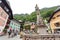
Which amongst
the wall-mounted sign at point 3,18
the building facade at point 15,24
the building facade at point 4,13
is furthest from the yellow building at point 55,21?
the wall-mounted sign at point 3,18

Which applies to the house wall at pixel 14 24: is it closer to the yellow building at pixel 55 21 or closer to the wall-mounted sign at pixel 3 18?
the wall-mounted sign at pixel 3 18

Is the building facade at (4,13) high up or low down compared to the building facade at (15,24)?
up

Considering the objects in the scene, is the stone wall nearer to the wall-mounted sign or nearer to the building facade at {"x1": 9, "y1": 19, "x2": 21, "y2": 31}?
the wall-mounted sign

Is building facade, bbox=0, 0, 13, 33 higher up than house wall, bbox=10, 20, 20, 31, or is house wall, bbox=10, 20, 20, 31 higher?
building facade, bbox=0, 0, 13, 33

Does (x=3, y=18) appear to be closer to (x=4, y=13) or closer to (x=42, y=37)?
(x=4, y=13)

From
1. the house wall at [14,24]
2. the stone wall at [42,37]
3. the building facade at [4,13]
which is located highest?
the building facade at [4,13]

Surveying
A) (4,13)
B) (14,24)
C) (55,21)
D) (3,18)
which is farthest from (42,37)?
(4,13)

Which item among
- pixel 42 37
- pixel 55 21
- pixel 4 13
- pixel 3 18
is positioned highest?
pixel 4 13

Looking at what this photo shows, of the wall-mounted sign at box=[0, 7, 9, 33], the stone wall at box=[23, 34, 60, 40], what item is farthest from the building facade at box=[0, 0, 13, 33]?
the stone wall at box=[23, 34, 60, 40]

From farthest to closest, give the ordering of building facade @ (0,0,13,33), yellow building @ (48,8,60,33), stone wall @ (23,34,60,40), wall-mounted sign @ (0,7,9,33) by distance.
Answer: building facade @ (0,0,13,33) → wall-mounted sign @ (0,7,9,33) → yellow building @ (48,8,60,33) → stone wall @ (23,34,60,40)

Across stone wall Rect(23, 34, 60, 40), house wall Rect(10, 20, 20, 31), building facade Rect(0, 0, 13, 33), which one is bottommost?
stone wall Rect(23, 34, 60, 40)

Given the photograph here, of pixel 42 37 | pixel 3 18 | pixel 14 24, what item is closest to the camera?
pixel 42 37

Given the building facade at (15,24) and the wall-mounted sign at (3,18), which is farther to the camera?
the building facade at (15,24)

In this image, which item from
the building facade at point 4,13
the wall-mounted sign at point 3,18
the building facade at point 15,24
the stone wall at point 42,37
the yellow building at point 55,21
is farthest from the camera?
the building facade at point 15,24
